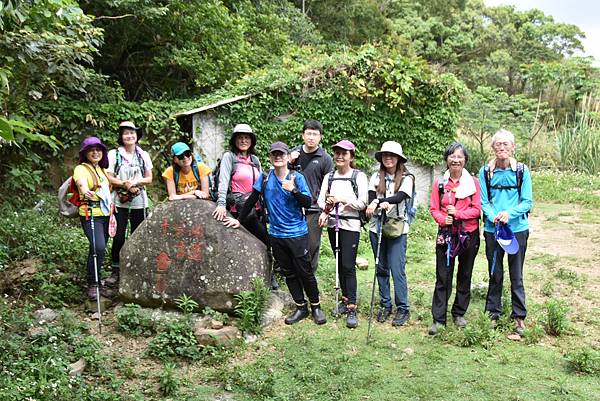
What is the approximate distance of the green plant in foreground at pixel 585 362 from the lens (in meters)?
4.67

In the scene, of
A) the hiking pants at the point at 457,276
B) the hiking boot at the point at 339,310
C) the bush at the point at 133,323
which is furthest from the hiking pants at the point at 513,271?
the bush at the point at 133,323

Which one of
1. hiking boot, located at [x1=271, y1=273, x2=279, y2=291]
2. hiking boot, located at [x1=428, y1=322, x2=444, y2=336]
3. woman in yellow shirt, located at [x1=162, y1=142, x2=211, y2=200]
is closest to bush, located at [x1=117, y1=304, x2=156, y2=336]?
woman in yellow shirt, located at [x1=162, y1=142, x2=211, y2=200]

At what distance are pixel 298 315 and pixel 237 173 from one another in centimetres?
166

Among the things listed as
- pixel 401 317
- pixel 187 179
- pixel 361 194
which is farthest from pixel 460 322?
pixel 187 179

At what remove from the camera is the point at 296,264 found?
220 inches

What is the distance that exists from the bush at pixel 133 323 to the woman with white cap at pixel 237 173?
4.18 ft

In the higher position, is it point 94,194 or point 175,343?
point 94,194

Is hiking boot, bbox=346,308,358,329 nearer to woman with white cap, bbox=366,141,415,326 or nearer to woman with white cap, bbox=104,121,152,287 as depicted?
woman with white cap, bbox=366,141,415,326

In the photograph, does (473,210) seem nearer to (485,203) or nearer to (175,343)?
(485,203)

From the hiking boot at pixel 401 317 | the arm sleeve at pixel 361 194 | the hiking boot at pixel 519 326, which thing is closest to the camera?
the hiking boot at pixel 519 326

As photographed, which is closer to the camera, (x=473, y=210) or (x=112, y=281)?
(x=473, y=210)

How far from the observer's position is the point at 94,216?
578cm

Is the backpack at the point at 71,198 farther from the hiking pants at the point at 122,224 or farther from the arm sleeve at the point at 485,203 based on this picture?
the arm sleeve at the point at 485,203

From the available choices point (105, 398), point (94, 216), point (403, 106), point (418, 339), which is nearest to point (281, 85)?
point (403, 106)
